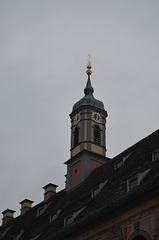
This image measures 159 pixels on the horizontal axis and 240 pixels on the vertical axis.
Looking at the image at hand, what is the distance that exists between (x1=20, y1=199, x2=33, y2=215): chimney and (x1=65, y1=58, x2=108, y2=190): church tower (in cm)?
1184

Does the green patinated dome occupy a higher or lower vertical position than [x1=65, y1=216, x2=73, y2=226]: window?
higher

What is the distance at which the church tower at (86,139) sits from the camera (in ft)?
179

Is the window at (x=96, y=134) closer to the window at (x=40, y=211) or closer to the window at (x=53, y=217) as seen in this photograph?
the window at (x=40, y=211)

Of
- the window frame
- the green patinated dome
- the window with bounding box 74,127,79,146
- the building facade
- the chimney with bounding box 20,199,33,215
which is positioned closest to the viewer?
the building facade

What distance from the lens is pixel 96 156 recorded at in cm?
5559

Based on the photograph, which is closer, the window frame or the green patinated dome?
the window frame

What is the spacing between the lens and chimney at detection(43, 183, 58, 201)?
61.5 m

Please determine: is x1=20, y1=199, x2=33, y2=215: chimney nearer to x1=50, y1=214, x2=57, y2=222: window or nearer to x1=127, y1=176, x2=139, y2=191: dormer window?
x1=50, y1=214, x2=57, y2=222: window

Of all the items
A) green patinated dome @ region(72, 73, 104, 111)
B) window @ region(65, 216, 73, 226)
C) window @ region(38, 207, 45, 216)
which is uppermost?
green patinated dome @ region(72, 73, 104, 111)

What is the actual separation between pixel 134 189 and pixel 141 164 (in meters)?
5.94

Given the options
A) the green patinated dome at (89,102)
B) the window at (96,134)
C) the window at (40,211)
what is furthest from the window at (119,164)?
the green patinated dome at (89,102)

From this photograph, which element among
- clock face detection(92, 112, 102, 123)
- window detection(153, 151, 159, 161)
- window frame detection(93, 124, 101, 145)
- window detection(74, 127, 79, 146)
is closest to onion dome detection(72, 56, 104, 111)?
clock face detection(92, 112, 102, 123)

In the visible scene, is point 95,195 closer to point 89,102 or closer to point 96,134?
point 96,134

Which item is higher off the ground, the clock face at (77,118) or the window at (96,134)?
the clock face at (77,118)
